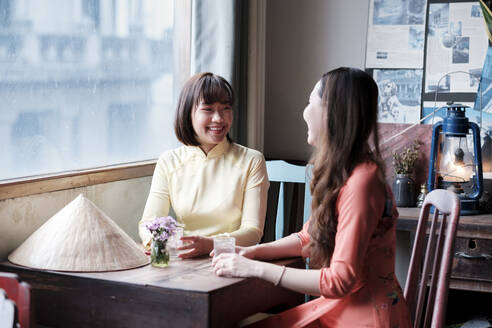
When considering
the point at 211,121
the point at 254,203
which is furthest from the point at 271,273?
the point at 211,121

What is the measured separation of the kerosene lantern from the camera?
2527 millimetres

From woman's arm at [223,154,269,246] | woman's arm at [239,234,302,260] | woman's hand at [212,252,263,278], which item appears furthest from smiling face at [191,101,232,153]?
woman's hand at [212,252,263,278]

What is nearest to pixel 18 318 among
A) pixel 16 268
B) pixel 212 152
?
pixel 16 268

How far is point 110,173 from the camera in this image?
7.72 ft

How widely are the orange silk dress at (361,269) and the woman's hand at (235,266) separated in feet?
0.59

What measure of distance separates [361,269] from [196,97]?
36.0 inches

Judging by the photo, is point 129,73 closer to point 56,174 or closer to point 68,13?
point 68,13

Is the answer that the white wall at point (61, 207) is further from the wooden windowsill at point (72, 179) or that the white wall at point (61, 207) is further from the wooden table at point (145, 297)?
the wooden table at point (145, 297)

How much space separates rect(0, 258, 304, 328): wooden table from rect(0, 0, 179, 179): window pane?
429 mm

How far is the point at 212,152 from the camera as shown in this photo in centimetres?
229

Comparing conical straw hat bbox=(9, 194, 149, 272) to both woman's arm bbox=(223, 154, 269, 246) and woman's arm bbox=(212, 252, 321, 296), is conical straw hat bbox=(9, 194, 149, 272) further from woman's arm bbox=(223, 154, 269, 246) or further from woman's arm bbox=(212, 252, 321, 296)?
woman's arm bbox=(223, 154, 269, 246)

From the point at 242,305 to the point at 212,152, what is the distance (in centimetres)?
68

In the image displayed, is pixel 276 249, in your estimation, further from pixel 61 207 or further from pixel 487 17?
pixel 487 17

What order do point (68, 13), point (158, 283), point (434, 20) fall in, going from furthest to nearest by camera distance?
point (434, 20)
point (68, 13)
point (158, 283)
